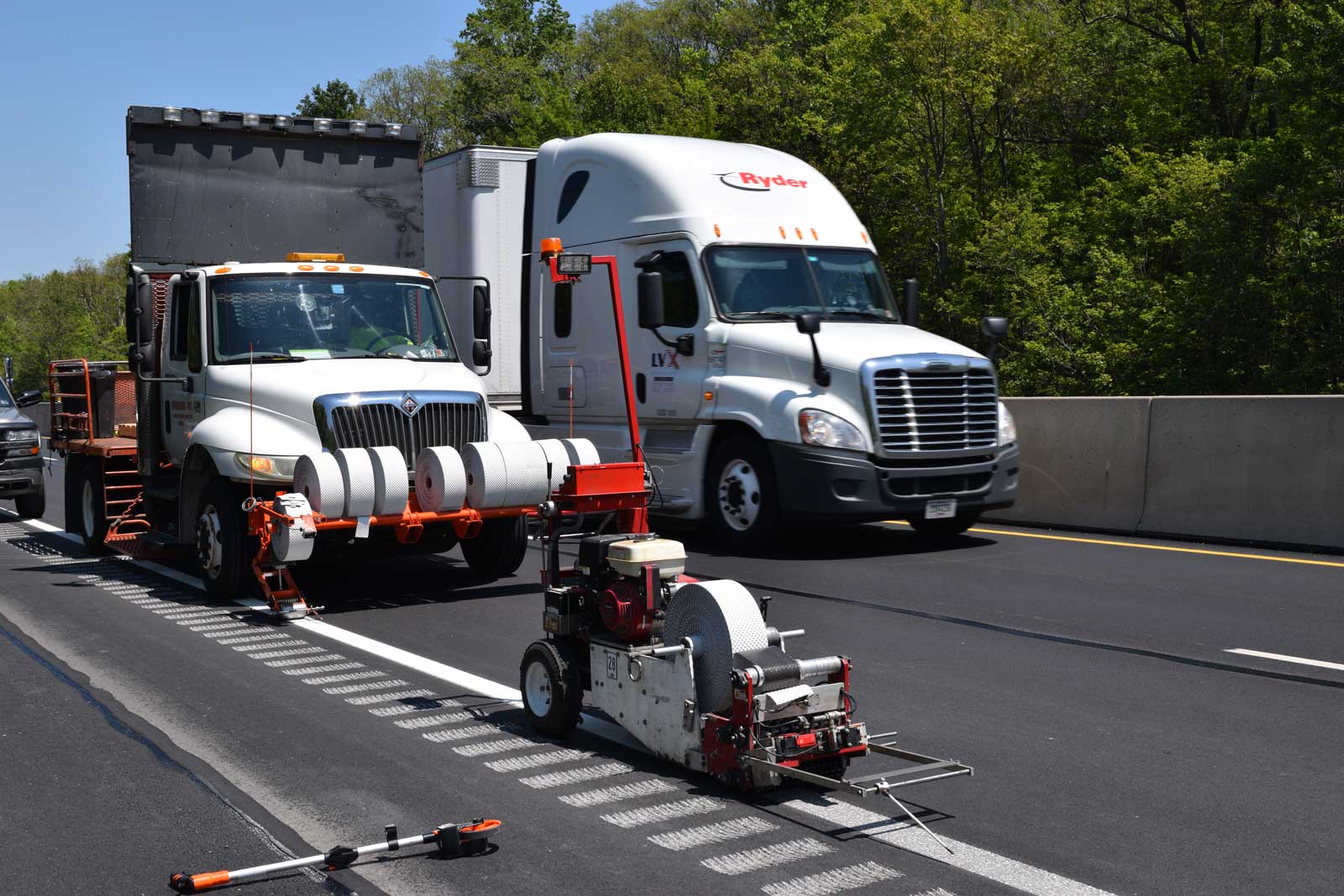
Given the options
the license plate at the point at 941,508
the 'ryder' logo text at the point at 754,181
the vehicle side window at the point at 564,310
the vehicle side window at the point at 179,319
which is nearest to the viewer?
the vehicle side window at the point at 179,319

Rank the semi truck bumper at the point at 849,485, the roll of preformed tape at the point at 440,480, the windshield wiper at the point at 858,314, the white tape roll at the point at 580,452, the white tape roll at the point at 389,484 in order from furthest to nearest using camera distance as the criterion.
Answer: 1. the windshield wiper at the point at 858,314
2. the semi truck bumper at the point at 849,485
3. the roll of preformed tape at the point at 440,480
4. the white tape roll at the point at 580,452
5. the white tape roll at the point at 389,484

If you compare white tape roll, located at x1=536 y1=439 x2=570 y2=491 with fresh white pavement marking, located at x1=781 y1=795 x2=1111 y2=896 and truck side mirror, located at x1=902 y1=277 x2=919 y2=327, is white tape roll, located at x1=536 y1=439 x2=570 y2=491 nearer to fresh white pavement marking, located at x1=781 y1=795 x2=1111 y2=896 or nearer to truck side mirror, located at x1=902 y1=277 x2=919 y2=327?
fresh white pavement marking, located at x1=781 y1=795 x2=1111 y2=896

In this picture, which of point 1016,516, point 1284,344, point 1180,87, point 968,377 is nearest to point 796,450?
point 968,377

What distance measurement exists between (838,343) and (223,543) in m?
5.43

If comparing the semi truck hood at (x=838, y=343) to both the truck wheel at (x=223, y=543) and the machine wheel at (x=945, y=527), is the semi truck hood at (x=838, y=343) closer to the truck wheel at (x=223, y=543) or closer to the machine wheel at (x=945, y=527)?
the machine wheel at (x=945, y=527)

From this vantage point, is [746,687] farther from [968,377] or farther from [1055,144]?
[1055,144]

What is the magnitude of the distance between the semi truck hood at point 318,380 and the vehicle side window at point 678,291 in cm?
286

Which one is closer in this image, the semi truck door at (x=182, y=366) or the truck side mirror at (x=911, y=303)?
the semi truck door at (x=182, y=366)

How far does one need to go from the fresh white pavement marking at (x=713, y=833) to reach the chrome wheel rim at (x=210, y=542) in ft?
20.5

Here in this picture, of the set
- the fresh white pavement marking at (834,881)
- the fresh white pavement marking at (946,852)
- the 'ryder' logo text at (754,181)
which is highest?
the 'ryder' logo text at (754,181)

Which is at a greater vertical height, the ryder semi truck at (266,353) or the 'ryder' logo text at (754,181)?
the 'ryder' logo text at (754,181)

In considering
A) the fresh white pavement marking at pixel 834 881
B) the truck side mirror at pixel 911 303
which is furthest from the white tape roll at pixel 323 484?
the truck side mirror at pixel 911 303

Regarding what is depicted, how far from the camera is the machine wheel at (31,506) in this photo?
1752 centimetres

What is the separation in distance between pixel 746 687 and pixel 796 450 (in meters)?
7.12
